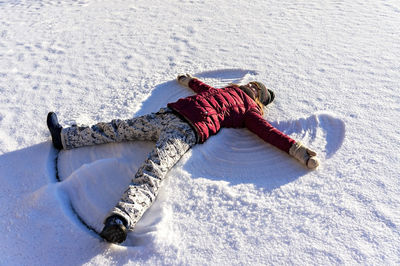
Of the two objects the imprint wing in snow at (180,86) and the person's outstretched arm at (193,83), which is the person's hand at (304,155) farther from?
the imprint wing in snow at (180,86)

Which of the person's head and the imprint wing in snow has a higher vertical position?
the person's head

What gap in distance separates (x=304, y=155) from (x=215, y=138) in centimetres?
58

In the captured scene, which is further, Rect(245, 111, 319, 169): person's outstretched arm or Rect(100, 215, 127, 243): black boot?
Rect(245, 111, 319, 169): person's outstretched arm

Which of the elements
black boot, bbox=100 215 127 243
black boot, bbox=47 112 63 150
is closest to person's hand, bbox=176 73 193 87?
black boot, bbox=47 112 63 150

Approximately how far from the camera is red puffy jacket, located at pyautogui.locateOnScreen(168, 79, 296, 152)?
250 cm

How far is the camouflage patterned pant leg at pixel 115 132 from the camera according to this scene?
255cm

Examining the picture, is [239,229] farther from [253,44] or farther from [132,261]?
[253,44]

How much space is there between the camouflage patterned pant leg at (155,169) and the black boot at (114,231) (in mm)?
49

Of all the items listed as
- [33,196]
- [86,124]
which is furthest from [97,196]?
[86,124]

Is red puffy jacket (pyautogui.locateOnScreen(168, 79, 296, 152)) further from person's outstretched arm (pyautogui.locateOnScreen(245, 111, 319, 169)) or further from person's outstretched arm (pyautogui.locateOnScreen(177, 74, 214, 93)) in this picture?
person's outstretched arm (pyautogui.locateOnScreen(177, 74, 214, 93))

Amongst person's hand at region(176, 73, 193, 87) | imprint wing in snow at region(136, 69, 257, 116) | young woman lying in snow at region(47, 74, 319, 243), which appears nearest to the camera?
young woman lying in snow at region(47, 74, 319, 243)

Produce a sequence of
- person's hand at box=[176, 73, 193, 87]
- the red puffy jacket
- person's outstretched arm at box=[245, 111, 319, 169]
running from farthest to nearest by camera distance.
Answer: person's hand at box=[176, 73, 193, 87] < the red puffy jacket < person's outstretched arm at box=[245, 111, 319, 169]

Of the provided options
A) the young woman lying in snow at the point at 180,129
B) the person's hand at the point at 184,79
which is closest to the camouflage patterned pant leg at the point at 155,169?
the young woman lying in snow at the point at 180,129

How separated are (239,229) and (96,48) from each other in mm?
2551
